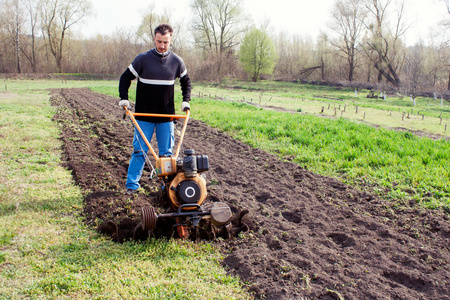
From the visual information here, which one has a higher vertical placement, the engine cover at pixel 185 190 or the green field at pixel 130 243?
the engine cover at pixel 185 190

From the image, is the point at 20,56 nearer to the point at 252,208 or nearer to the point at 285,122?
A: the point at 285,122

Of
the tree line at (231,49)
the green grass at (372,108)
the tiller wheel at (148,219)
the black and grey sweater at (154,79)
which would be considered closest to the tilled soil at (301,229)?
the tiller wheel at (148,219)

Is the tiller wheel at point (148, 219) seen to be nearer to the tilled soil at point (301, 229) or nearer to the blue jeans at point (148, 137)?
the tilled soil at point (301, 229)

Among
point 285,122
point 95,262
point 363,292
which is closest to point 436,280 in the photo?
point 363,292

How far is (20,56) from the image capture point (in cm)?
5322

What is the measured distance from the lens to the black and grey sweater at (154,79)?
4438mm

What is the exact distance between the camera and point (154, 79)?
4.50 metres

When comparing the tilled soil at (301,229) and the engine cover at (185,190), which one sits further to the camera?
the engine cover at (185,190)

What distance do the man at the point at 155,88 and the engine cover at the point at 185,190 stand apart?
38.8 inches

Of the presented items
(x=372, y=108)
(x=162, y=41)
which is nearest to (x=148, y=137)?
(x=162, y=41)

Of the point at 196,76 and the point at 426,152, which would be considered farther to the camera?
the point at 196,76

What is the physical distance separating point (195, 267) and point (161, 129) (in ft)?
7.06

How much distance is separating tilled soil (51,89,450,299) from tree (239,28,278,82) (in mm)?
46815

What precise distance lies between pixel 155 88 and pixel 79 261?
2394 mm
